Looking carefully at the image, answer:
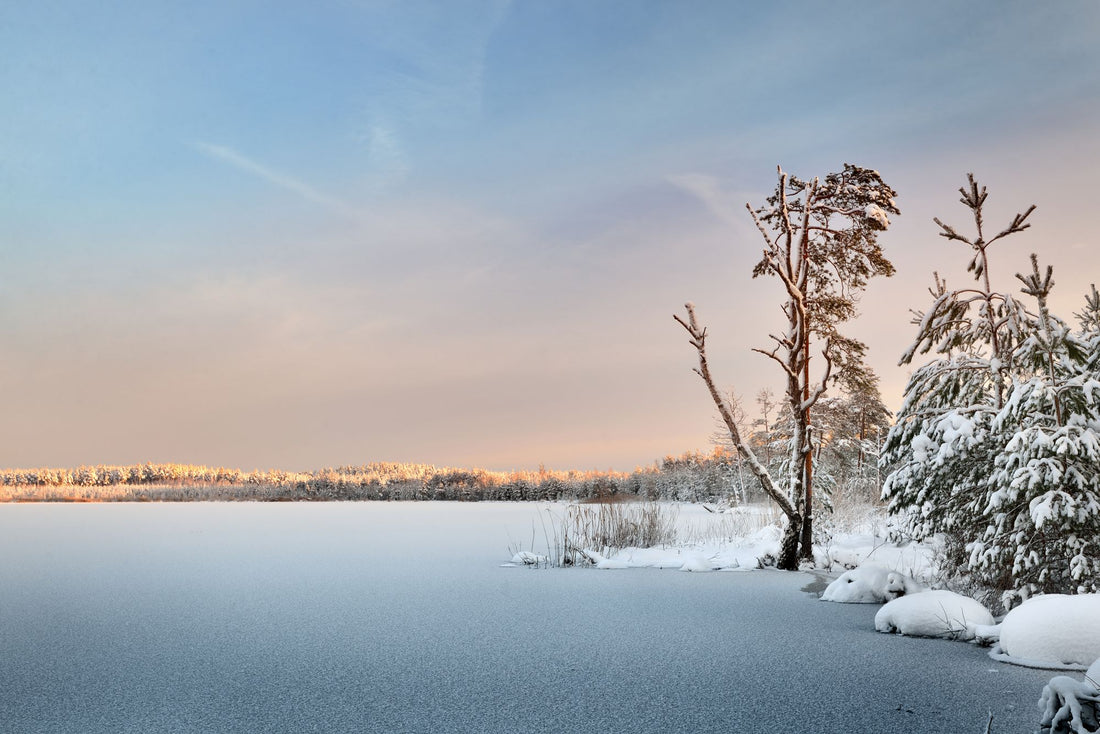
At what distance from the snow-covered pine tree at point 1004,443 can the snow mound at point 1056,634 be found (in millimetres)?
685

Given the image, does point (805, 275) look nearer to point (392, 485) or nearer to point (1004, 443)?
point (1004, 443)

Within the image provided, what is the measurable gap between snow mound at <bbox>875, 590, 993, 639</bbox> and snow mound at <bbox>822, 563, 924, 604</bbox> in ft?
4.37

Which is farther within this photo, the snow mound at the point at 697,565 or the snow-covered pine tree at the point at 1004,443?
the snow mound at the point at 697,565

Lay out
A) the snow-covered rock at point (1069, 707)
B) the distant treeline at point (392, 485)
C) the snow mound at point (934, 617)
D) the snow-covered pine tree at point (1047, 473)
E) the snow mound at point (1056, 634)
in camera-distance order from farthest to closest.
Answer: the distant treeline at point (392, 485)
the snow mound at point (934, 617)
the snow-covered pine tree at point (1047, 473)
the snow mound at point (1056, 634)
the snow-covered rock at point (1069, 707)

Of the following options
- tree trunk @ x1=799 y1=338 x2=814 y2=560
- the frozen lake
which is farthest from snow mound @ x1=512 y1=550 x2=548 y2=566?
tree trunk @ x1=799 y1=338 x2=814 y2=560

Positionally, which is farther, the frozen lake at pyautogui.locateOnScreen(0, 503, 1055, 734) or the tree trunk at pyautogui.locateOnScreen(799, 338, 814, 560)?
the tree trunk at pyautogui.locateOnScreen(799, 338, 814, 560)

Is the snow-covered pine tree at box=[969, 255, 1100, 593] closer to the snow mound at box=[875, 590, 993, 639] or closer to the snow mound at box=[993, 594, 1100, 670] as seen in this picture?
the snow mound at box=[875, 590, 993, 639]

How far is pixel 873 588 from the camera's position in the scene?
21.7 feet

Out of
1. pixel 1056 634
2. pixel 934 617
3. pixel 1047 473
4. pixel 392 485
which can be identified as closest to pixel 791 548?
pixel 934 617

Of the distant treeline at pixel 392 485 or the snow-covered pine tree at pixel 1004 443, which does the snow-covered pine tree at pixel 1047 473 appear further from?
the distant treeline at pixel 392 485

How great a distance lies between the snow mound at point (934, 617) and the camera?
4.98m

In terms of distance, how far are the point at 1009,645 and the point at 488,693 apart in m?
3.14

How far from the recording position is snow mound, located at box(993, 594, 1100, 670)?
161 inches

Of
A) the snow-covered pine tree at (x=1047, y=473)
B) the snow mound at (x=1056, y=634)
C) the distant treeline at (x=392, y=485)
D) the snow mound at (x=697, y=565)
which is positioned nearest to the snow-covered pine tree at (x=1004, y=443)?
the snow-covered pine tree at (x=1047, y=473)
